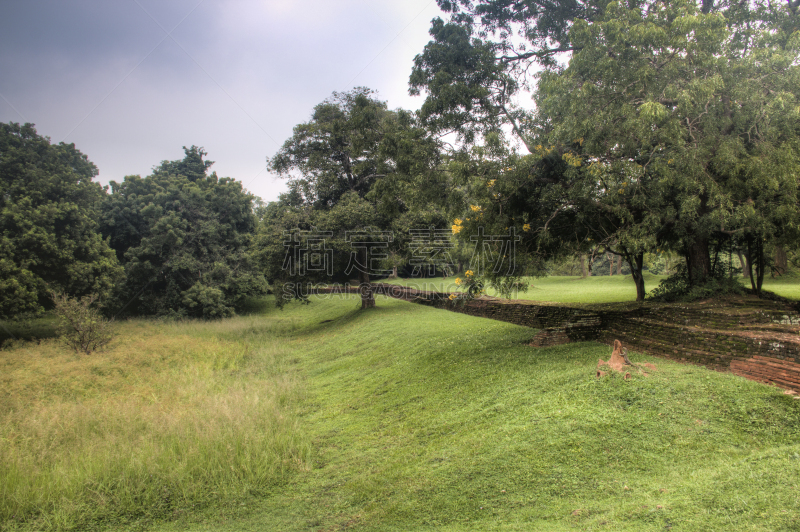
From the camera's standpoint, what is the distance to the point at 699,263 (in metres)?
8.68

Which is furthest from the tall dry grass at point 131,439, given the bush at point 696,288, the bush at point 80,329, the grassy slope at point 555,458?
the bush at point 696,288

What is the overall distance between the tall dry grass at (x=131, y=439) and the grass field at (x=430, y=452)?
0.10ft

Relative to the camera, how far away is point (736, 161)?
659cm

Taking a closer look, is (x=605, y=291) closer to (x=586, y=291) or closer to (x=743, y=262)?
(x=586, y=291)

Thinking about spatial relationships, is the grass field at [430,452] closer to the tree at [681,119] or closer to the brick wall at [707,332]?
the brick wall at [707,332]

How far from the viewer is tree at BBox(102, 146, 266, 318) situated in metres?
23.8

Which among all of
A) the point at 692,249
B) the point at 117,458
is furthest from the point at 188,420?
the point at 692,249

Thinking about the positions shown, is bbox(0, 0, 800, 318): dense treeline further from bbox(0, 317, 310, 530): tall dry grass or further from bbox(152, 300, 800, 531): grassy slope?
bbox(0, 317, 310, 530): tall dry grass

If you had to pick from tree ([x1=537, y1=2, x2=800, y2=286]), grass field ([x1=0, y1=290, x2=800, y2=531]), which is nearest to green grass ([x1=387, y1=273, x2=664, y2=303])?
tree ([x1=537, y1=2, x2=800, y2=286])

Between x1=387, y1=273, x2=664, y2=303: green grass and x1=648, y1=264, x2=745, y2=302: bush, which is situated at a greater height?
x1=648, y1=264, x2=745, y2=302: bush

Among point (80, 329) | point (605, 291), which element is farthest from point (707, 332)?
point (80, 329)

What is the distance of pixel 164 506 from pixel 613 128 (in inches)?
323

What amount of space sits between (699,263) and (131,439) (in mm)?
10457

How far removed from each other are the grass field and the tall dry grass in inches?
1.2
